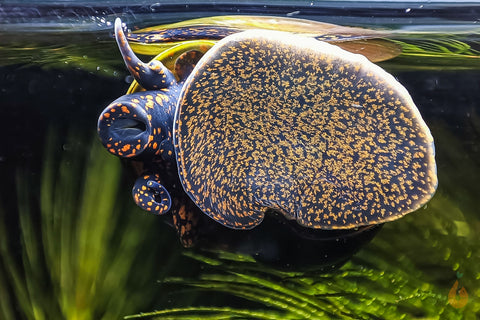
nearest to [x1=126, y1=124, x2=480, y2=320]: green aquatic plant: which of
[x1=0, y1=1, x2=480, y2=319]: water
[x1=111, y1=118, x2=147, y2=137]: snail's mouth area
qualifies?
[x1=0, y1=1, x2=480, y2=319]: water

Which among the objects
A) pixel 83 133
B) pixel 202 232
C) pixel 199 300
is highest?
pixel 83 133

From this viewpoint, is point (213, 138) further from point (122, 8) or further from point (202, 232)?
point (122, 8)

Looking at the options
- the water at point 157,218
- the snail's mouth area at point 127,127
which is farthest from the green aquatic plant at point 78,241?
the snail's mouth area at point 127,127

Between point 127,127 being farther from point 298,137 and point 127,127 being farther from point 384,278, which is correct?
point 384,278

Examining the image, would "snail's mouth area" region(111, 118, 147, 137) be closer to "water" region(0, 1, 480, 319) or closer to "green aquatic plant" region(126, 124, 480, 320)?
"water" region(0, 1, 480, 319)

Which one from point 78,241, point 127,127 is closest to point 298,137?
point 127,127

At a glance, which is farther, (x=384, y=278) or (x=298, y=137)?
(x=384, y=278)

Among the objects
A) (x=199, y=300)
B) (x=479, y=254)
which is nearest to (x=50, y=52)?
(x=199, y=300)
